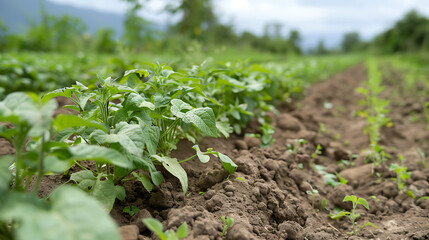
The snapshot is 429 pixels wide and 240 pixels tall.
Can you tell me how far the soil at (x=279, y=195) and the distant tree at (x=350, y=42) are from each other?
87.8 meters

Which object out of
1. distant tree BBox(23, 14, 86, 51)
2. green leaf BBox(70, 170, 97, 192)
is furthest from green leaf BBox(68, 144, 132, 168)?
distant tree BBox(23, 14, 86, 51)

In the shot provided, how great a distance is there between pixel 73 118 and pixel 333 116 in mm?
4587

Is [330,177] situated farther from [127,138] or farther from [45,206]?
[45,206]

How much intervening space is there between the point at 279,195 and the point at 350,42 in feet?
348

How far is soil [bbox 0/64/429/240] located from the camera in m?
1.52

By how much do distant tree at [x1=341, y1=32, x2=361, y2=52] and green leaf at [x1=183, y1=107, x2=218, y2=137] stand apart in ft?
293

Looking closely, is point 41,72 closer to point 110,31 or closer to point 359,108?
point 359,108

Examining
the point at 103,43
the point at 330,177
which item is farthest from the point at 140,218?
the point at 103,43

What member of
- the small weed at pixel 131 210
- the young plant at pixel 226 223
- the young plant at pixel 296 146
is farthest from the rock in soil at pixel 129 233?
the young plant at pixel 296 146

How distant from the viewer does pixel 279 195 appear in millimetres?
1905

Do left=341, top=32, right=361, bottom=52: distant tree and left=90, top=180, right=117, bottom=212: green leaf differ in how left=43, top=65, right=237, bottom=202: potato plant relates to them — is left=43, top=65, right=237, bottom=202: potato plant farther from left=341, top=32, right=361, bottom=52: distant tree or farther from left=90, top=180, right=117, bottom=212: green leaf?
left=341, top=32, right=361, bottom=52: distant tree

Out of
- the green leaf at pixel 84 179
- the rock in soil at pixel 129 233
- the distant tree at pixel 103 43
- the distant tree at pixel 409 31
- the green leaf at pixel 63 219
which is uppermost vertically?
the distant tree at pixel 409 31

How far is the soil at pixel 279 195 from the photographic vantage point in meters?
1.52

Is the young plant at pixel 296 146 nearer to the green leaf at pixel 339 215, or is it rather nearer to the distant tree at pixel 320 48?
the green leaf at pixel 339 215
